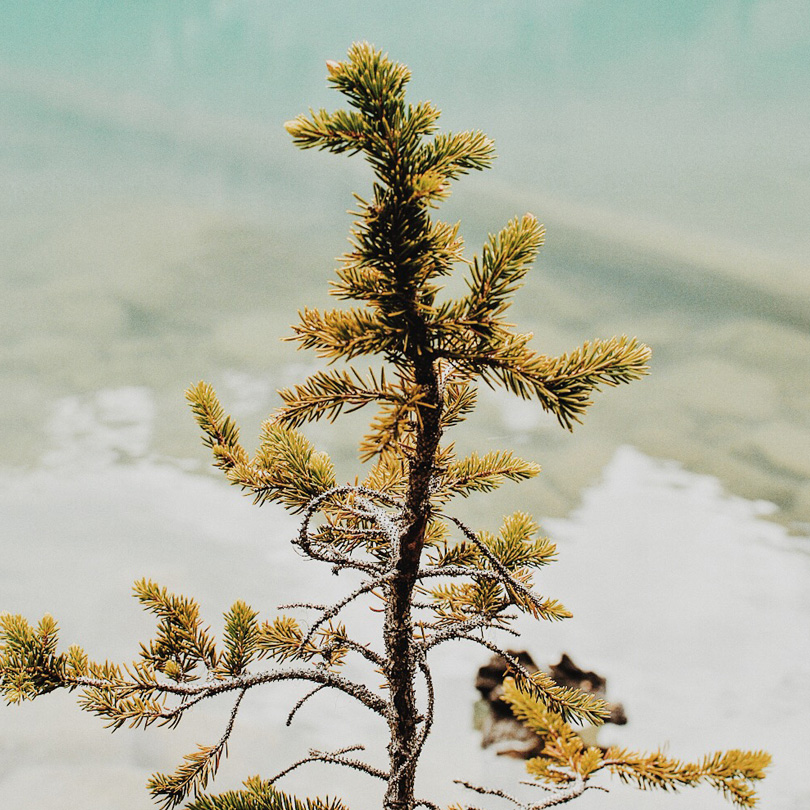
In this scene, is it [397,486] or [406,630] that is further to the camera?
[397,486]

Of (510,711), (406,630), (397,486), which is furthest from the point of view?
(510,711)

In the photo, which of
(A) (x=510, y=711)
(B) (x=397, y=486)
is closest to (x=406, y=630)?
(B) (x=397, y=486)

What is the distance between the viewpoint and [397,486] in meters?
1.17

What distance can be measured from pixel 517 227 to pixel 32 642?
77cm

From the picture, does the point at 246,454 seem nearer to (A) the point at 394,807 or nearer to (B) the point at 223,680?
(B) the point at 223,680

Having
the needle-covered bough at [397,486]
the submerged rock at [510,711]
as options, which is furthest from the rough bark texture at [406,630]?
the submerged rock at [510,711]

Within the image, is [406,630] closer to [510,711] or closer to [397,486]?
[397,486]

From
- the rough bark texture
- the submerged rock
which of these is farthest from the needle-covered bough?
the submerged rock

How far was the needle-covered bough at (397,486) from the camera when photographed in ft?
2.40

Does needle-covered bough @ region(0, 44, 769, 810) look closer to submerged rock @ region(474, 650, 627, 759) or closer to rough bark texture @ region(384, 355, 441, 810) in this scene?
rough bark texture @ region(384, 355, 441, 810)

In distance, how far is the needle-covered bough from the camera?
2.40ft

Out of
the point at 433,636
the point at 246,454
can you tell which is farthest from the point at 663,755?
the point at 246,454

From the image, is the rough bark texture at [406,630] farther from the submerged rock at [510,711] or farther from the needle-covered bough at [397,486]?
the submerged rock at [510,711]

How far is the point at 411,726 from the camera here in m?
0.98
